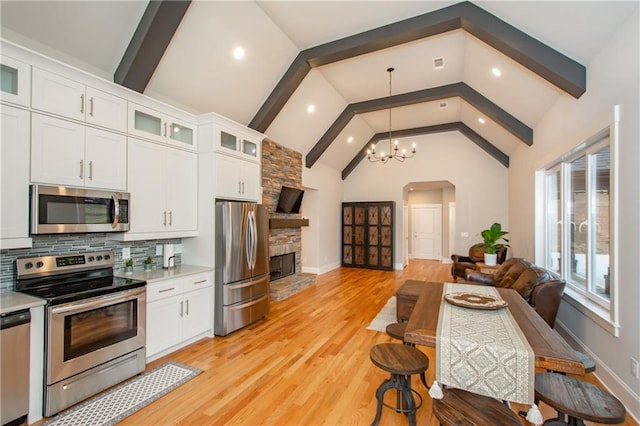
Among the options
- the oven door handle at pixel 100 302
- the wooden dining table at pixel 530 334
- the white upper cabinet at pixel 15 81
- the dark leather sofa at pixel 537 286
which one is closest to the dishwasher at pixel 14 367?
the oven door handle at pixel 100 302

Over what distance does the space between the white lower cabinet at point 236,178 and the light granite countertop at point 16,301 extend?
202 centimetres

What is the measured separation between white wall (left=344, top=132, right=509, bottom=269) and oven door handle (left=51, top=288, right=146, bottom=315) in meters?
7.17

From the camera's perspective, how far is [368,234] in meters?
8.88

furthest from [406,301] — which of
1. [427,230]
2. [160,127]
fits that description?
[427,230]

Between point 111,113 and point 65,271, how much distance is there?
1.58 m

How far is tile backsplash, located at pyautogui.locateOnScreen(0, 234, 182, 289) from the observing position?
2.47 metres

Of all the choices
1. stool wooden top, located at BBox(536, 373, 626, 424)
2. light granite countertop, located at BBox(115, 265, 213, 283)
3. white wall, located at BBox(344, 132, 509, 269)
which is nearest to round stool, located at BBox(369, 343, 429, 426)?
stool wooden top, located at BBox(536, 373, 626, 424)

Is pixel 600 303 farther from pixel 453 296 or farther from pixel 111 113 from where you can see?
pixel 111 113

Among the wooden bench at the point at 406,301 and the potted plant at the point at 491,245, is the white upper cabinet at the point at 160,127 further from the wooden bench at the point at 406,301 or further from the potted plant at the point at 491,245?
the potted plant at the point at 491,245

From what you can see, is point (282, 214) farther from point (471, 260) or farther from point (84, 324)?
point (471, 260)

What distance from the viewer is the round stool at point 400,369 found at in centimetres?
200

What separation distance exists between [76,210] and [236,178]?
1.89 m

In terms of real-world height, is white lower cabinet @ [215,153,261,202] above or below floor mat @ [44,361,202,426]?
above

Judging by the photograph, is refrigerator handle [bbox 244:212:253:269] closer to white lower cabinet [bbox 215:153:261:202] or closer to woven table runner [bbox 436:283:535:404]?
white lower cabinet [bbox 215:153:261:202]
